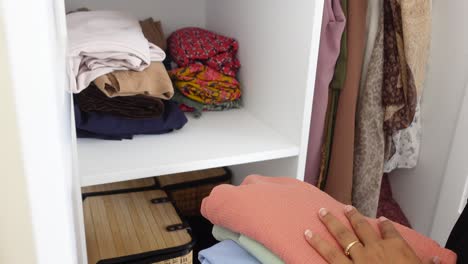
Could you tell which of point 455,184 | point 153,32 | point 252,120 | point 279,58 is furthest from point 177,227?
point 455,184

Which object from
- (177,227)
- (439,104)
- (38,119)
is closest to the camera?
(38,119)

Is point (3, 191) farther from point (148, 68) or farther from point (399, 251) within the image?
point (148, 68)

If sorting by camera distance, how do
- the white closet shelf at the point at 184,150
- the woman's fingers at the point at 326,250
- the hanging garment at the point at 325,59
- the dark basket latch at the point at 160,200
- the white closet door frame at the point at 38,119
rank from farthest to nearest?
the dark basket latch at the point at 160,200, the hanging garment at the point at 325,59, the white closet shelf at the point at 184,150, the woman's fingers at the point at 326,250, the white closet door frame at the point at 38,119

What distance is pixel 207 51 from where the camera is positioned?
115cm

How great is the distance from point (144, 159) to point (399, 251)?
19.7 inches

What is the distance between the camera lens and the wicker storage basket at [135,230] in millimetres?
900

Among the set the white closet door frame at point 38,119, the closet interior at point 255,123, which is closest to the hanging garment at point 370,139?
the closet interior at point 255,123

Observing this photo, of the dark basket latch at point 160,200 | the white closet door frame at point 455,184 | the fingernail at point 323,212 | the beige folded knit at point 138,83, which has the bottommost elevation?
the dark basket latch at point 160,200

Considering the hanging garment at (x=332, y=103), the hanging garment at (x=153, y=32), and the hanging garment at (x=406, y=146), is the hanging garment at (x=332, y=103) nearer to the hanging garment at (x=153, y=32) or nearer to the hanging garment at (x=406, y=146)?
the hanging garment at (x=406, y=146)

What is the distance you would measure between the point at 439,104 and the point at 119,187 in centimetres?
83

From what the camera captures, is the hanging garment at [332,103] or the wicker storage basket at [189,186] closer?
the hanging garment at [332,103]

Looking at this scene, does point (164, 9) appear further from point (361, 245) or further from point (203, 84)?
point (361, 245)

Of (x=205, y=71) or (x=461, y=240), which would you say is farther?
(x=205, y=71)

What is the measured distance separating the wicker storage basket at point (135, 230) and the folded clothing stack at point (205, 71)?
0.86ft
